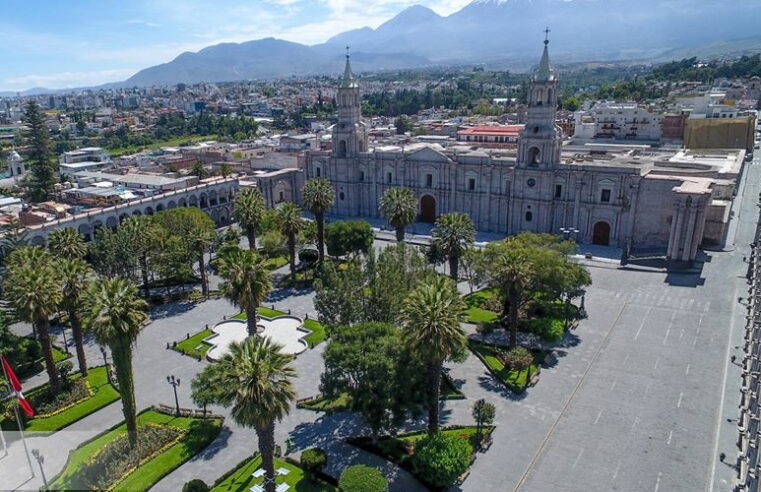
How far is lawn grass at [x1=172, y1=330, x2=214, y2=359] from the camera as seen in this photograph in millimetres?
42391

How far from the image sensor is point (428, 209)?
Result: 262ft

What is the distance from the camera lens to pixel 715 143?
99188 millimetres

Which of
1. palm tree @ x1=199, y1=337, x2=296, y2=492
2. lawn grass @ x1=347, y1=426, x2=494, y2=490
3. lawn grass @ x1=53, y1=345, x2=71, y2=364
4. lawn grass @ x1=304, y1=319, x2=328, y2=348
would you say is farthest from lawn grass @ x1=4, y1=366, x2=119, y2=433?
lawn grass @ x1=347, y1=426, x2=494, y2=490

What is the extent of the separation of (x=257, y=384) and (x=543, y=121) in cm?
5556

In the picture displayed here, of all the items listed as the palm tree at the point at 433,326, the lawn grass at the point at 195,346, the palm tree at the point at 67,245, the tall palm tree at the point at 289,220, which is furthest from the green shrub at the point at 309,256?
the palm tree at the point at 433,326

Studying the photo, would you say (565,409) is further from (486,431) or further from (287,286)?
(287,286)

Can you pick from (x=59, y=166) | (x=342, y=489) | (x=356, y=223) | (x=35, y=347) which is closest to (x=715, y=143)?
(x=356, y=223)

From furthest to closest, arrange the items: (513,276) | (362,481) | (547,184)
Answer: (547,184), (513,276), (362,481)

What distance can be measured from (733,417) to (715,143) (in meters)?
82.7

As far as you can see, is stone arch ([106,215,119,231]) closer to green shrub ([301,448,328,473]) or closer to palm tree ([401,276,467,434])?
green shrub ([301,448,328,473])

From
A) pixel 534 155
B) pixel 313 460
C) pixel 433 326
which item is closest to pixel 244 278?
pixel 313 460

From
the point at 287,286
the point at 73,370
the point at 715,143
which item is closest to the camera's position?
the point at 73,370

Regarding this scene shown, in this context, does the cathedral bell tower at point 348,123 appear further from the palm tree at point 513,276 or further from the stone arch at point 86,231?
the palm tree at point 513,276

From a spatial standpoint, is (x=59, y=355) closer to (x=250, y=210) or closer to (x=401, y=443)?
(x=250, y=210)
